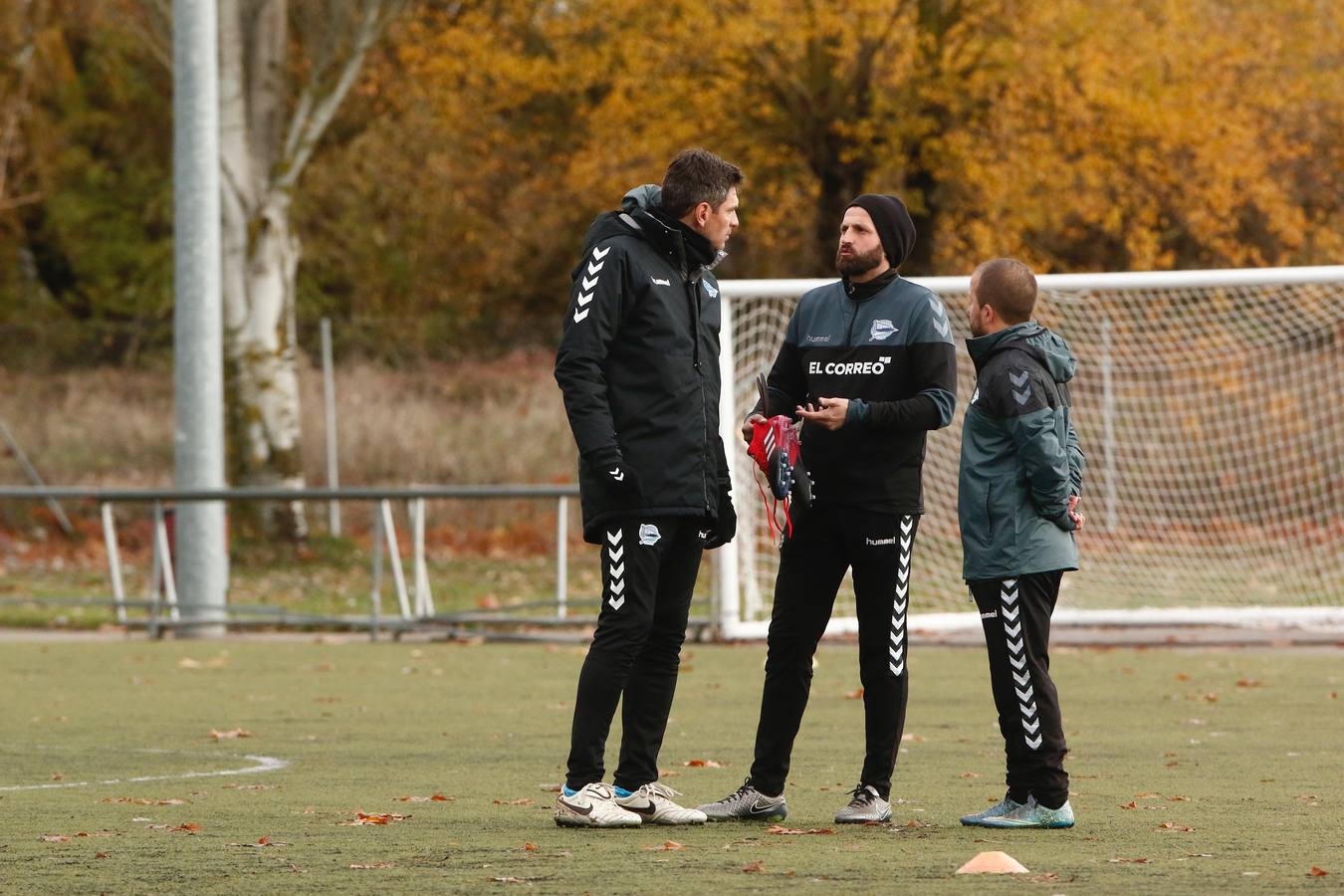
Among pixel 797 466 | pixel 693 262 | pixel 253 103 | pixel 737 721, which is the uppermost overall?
pixel 253 103

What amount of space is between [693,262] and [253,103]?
46.3 ft

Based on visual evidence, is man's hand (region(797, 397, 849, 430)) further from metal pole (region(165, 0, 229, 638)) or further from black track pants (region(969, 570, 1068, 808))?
metal pole (region(165, 0, 229, 638))

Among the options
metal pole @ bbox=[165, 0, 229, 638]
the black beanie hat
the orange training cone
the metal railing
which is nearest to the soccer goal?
the metal railing

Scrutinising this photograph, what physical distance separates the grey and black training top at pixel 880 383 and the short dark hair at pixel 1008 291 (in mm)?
147

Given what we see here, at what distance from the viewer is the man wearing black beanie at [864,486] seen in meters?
6.04

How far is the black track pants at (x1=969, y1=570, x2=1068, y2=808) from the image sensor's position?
591cm

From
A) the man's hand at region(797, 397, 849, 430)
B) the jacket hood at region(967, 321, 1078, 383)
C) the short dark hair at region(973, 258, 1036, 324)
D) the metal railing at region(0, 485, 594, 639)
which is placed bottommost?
the metal railing at region(0, 485, 594, 639)

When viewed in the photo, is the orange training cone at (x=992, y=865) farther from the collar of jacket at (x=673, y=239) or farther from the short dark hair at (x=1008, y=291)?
the collar of jacket at (x=673, y=239)

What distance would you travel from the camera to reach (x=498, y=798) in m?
6.77

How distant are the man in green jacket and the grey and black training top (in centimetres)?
12

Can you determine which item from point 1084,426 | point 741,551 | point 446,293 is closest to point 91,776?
point 741,551

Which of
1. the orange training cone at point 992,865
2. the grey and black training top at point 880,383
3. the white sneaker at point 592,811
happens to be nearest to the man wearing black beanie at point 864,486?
the grey and black training top at point 880,383

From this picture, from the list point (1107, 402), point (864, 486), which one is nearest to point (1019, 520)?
point (864, 486)

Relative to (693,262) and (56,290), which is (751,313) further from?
(56,290)
